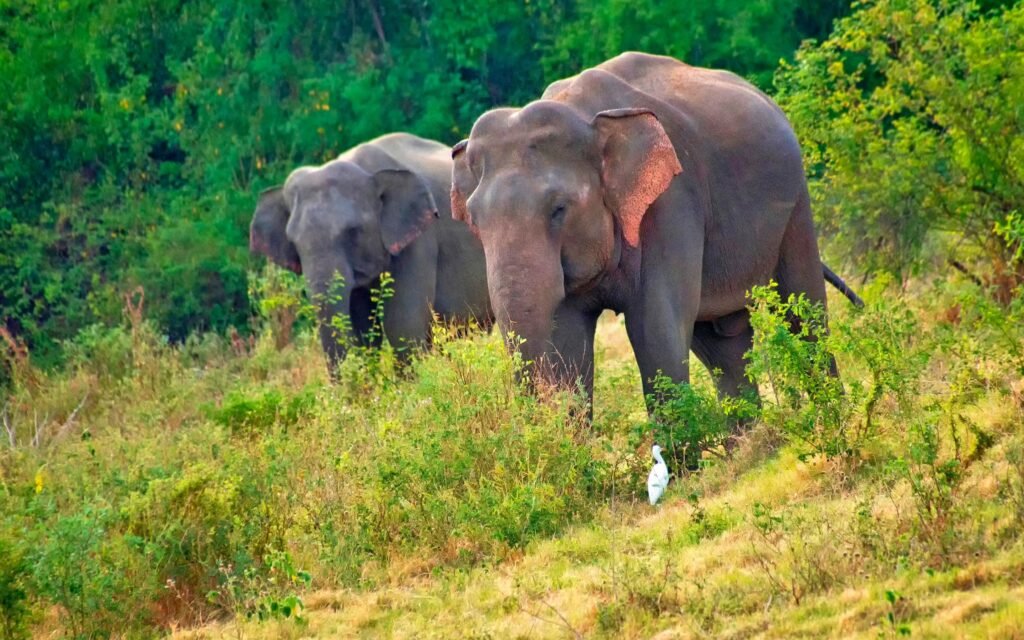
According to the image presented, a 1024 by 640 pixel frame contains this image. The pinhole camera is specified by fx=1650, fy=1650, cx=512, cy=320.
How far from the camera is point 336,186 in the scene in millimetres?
13812

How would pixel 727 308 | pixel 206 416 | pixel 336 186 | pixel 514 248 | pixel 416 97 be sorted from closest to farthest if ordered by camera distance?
1. pixel 514 248
2. pixel 727 308
3. pixel 206 416
4. pixel 336 186
5. pixel 416 97

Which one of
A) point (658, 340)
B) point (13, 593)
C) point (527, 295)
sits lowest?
point (13, 593)

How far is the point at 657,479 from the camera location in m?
8.21

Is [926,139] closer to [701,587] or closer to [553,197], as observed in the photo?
[553,197]

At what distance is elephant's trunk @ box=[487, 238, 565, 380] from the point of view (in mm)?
8484

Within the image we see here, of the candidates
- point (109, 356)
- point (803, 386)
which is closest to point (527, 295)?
point (803, 386)

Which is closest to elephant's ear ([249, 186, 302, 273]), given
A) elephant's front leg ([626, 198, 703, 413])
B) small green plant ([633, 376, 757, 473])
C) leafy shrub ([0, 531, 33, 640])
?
elephant's front leg ([626, 198, 703, 413])

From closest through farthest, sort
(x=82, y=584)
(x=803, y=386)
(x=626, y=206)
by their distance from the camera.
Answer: (x=82, y=584) < (x=803, y=386) < (x=626, y=206)

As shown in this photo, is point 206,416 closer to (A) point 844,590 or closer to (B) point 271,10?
(A) point 844,590

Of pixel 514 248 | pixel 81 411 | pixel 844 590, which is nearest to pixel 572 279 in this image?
pixel 514 248

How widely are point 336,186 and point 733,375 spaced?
4.45 m

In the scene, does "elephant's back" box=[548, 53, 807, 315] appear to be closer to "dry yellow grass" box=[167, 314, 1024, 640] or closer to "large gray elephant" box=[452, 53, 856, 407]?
"large gray elephant" box=[452, 53, 856, 407]

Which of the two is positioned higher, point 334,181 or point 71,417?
point 334,181

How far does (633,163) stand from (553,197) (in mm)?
504
